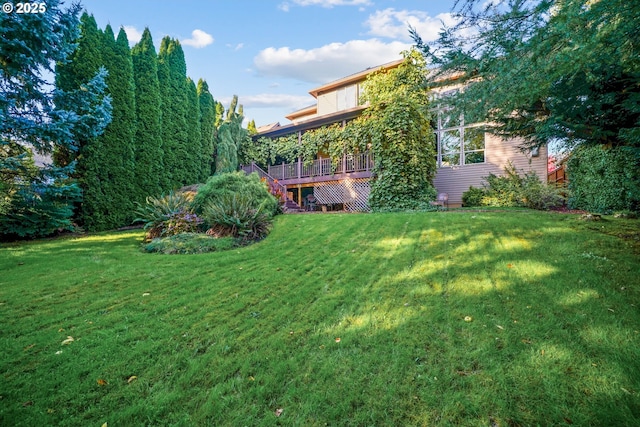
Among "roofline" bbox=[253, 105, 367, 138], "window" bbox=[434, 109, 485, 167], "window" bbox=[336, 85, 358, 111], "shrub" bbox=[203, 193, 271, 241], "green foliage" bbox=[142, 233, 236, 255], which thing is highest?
"window" bbox=[336, 85, 358, 111]

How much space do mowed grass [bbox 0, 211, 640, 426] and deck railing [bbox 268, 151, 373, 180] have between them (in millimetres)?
9049

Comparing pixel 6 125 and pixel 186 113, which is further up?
pixel 186 113

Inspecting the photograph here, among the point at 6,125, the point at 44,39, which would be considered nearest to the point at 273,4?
the point at 44,39

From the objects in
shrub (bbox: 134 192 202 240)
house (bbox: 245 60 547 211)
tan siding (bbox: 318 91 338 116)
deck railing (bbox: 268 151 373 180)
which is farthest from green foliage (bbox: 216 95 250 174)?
shrub (bbox: 134 192 202 240)

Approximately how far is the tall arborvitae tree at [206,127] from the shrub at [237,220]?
8.84 meters

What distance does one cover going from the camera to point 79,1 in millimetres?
7512

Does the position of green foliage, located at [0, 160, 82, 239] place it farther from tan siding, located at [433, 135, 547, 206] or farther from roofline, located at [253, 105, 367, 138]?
tan siding, located at [433, 135, 547, 206]

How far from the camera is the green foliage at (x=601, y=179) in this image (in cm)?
756

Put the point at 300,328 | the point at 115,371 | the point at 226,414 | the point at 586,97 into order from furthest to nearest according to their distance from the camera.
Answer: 1. the point at 586,97
2. the point at 300,328
3. the point at 115,371
4. the point at 226,414

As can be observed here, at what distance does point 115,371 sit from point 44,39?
8986 millimetres

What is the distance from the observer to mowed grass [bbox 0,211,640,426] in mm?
1959

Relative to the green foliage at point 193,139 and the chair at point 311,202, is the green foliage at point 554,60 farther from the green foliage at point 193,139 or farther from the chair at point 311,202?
the green foliage at point 193,139

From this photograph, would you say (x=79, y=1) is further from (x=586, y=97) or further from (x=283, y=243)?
(x=586, y=97)

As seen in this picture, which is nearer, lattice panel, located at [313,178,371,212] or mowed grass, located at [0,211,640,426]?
mowed grass, located at [0,211,640,426]
